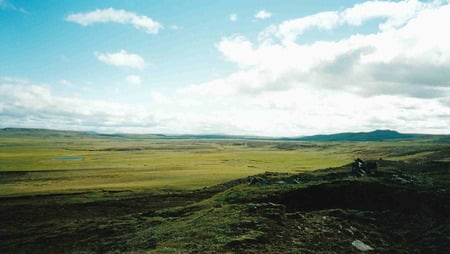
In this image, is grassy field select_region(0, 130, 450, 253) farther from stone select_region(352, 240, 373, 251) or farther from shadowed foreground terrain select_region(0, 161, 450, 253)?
stone select_region(352, 240, 373, 251)

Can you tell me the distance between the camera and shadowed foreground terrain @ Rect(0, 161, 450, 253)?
82.8 feet

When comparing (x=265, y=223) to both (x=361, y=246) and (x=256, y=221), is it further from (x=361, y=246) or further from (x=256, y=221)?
(x=361, y=246)

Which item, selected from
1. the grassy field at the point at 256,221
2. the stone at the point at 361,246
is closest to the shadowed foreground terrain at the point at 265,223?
the grassy field at the point at 256,221

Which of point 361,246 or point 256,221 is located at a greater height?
point 256,221

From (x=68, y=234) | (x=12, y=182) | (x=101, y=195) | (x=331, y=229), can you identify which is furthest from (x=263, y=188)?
(x=12, y=182)

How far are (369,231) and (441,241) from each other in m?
5.08

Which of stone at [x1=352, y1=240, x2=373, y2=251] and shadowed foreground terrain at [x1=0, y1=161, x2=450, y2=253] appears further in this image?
shadowed foreground terrain at [x1=0, y1=161, x2=450, y2=253]

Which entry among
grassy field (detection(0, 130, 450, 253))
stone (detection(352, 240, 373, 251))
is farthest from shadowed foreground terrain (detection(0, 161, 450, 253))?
stone (detection(352, 240, 373, 251))

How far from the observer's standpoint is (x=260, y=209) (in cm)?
3194

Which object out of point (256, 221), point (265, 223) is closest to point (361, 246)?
point (265, 223)

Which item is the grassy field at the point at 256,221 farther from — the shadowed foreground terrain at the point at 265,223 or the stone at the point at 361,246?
the stone at the point at 361,246

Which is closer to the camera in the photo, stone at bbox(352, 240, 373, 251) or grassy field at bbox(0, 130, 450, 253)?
stone at bbox(352, 240, 373, 251)

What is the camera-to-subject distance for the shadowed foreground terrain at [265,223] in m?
25.2

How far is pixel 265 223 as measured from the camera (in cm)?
2809
